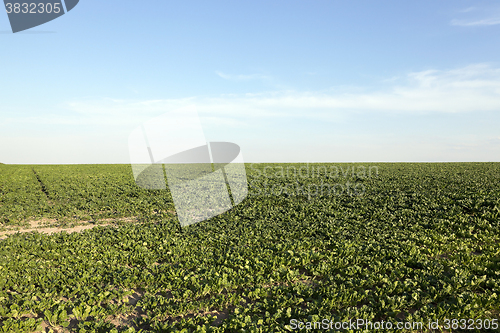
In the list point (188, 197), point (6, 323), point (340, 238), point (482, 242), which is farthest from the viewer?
point (188, 197)

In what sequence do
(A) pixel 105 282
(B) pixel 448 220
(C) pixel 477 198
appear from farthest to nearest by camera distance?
(C) pixel 477 198 < (B) pixel 448 220 < (A) pixel 105 282

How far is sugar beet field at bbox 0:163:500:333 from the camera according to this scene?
19.6 ft

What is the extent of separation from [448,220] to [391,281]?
779 centimetres

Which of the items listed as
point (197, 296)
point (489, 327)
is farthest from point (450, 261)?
point (197, 296)

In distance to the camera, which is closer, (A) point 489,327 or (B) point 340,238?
(A) point 489,327

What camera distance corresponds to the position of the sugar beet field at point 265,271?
5965mm

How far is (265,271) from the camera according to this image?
8.27m

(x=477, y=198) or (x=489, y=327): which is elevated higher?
(x=477, y=198)

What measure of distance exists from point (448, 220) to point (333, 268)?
314 inches

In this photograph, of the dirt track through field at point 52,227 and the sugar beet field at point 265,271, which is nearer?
the sugar beet field at point 265,271

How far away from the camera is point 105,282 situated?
8.01 m

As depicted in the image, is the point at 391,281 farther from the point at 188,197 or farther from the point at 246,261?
the point at 188,197

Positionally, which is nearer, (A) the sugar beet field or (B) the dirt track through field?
(A) the sugar beet field

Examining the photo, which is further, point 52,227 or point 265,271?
point 52,227
